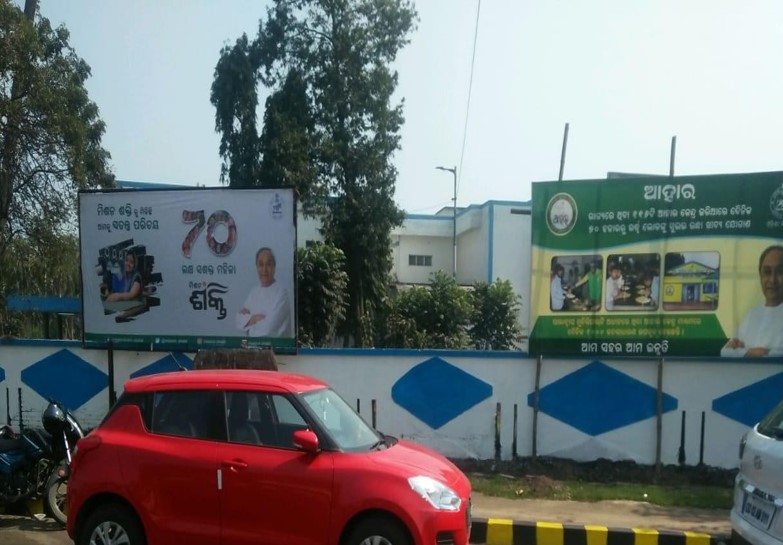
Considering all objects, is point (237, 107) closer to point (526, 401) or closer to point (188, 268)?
point (188, 268)

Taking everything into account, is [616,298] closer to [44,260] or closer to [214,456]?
[214,456]

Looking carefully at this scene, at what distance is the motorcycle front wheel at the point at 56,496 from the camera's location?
7.62 metres

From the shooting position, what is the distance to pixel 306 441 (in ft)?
18.1

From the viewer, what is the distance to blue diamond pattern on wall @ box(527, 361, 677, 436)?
9.84 metres

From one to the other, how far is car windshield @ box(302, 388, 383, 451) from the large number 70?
4532 mm

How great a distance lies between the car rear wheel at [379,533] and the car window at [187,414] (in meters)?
1.31

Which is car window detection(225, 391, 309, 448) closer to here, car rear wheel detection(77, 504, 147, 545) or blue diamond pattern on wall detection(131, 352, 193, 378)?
car rear wheel detection(77, 504, 147, 545)

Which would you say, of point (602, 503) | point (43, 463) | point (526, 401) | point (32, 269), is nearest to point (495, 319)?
point (526, 401)

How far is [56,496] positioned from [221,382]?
2980mm

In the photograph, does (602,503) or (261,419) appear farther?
(602,503)

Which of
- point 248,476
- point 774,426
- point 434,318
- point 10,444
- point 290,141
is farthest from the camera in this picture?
point 290,141

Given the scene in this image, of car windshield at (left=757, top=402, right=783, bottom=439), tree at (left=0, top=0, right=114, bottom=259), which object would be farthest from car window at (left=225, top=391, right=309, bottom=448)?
tree at (left=0, top=0, right=114, bottom=259)

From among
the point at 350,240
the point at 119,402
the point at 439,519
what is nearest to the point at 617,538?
the point at 439,519

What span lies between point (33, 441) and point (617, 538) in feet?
19.6
